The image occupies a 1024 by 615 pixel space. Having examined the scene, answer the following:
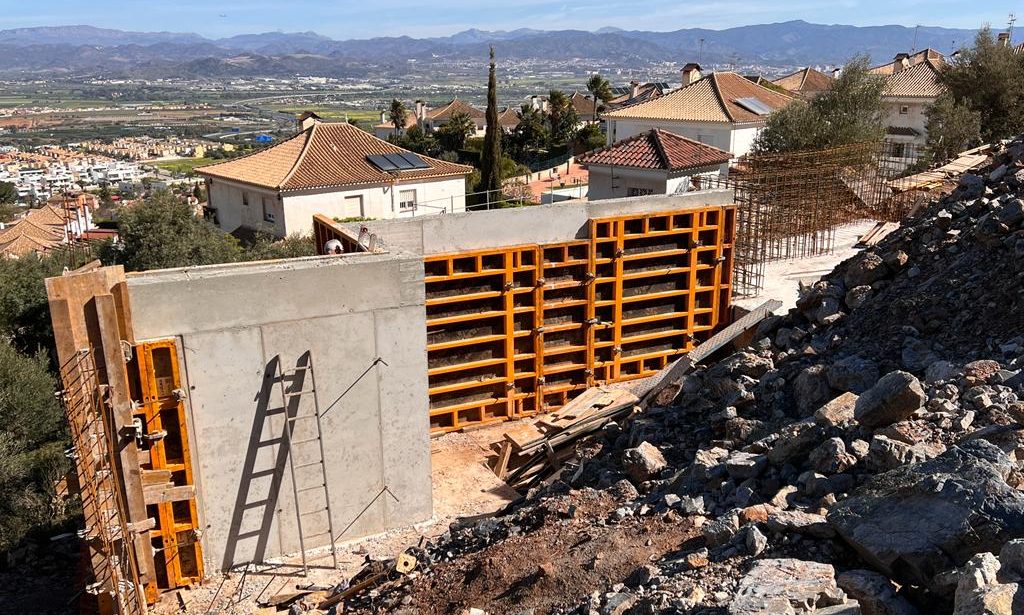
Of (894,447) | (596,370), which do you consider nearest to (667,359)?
(596,370)

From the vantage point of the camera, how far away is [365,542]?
11328mm

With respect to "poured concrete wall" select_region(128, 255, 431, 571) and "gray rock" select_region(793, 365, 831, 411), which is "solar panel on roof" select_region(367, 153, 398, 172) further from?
"gray rock" select_region(793, 365, 831, 411)

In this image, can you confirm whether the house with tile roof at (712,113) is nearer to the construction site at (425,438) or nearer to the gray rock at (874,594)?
the construction site at (425,438)

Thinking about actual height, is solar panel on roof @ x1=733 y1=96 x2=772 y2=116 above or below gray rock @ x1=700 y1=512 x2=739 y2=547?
above

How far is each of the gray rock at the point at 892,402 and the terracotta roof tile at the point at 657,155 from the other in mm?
17347

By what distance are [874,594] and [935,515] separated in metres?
0.76

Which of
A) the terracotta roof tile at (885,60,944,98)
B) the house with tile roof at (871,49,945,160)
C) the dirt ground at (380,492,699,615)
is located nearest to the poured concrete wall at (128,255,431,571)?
the dirt ground at (380,492,699,615)

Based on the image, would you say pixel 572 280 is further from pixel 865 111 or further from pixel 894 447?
pixel 865 111

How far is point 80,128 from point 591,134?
178467 mm

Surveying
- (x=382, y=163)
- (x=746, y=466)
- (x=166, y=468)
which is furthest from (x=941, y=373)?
(x=382, y=163)

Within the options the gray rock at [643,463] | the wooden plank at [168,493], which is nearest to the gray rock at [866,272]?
the gray rock at [643,463]

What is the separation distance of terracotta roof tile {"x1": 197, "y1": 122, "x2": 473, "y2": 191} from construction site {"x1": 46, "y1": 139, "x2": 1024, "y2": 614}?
20409 millimetres

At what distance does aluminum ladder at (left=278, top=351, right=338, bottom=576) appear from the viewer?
10.4 m

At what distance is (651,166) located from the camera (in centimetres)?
2494
